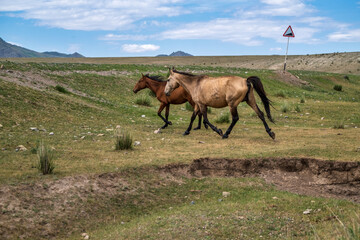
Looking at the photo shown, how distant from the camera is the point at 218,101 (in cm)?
1268

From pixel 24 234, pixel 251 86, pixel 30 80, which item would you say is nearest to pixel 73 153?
pixel 24 234

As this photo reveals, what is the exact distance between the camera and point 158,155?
10.1m

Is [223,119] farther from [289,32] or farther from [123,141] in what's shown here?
[289,32]

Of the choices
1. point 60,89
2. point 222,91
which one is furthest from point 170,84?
point 60,89

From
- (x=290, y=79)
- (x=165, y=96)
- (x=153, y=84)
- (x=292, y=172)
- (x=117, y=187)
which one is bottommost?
(x=292, y=172)

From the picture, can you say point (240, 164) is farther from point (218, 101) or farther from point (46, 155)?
point (46, 155)

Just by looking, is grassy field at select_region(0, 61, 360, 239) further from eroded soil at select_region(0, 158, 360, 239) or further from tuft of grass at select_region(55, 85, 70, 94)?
tuft of grass at select_region(55, 85, 70, 94)

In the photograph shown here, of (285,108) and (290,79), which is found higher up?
(290,79)

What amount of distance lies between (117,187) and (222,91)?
5615mm

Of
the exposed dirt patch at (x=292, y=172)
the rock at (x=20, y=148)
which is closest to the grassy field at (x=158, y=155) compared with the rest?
the rock at (x=20, y=148)

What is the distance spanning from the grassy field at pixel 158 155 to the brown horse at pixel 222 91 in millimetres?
943

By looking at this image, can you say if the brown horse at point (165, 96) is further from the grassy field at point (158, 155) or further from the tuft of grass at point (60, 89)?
the tuft of grass at point (60, 89)

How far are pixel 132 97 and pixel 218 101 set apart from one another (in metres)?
9.93

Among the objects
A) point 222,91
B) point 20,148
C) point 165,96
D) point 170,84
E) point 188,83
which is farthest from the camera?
point 165,96
